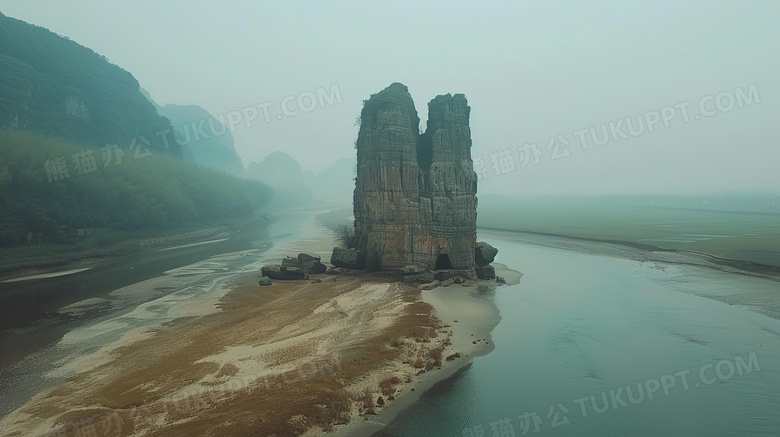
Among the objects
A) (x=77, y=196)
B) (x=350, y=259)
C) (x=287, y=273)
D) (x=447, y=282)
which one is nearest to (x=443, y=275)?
(x=447, y=282)

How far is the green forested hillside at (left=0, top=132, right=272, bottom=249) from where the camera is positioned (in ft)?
144

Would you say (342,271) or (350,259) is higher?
(350,259)

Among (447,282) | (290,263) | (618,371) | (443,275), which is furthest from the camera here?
(290,263)

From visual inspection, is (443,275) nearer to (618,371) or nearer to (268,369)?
(618,371)

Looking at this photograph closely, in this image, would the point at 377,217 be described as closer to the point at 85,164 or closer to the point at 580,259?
the point at 580,259

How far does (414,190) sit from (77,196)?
5074 centimetres

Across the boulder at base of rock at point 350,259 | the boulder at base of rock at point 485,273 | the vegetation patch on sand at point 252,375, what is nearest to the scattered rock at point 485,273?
the boulder at base of rock at point 485,273

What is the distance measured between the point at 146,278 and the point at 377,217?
24.3 meters

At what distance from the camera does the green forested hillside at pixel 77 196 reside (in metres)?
43.8

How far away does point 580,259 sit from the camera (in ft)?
167

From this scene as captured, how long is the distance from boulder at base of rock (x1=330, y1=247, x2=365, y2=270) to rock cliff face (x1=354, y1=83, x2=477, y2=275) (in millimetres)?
783

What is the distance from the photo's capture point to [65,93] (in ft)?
271

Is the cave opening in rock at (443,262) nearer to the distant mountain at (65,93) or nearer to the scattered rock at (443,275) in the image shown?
the scattered rock at (443,275)

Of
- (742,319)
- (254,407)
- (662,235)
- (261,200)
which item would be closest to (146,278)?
(254,407)
